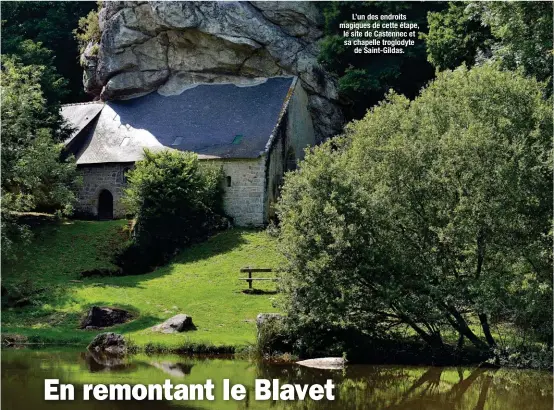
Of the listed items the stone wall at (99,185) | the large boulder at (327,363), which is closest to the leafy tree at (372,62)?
the stone wall at (99,185)

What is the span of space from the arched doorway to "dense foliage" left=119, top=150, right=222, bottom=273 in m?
6.32

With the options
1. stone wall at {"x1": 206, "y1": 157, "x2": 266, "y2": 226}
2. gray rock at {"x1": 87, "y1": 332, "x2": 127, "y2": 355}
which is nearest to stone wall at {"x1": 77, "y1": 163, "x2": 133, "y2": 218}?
stone wall at {"x1": 206, "y1": 157, "x2": 266, "y2": 226}

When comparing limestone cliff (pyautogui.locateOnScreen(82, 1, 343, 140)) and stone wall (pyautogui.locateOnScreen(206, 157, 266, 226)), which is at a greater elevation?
limestone cliff (pyautogui.locateOnScreen(82, 1, 343, 140))

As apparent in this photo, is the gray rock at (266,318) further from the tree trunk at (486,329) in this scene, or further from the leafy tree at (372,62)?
the leafy tree at (372,62)

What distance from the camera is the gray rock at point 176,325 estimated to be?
1189 inches

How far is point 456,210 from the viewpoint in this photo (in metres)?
26.9

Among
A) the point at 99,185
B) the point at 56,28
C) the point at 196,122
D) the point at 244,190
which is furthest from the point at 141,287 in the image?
A: the point at 56,28

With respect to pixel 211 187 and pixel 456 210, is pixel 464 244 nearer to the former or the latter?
pixel 456 210

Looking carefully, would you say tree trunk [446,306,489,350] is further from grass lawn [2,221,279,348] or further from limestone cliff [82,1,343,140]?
limestone cliff [82,1,343,140]

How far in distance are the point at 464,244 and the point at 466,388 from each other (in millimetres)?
5252

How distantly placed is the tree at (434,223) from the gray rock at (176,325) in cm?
415

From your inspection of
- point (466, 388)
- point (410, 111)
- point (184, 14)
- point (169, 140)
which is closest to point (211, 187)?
point (169, 140)

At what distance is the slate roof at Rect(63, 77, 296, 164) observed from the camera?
49188mm

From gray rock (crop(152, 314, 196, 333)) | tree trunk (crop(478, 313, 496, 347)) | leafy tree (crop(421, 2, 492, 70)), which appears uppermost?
leafy tree (crop(421, 2, 492, 70))
